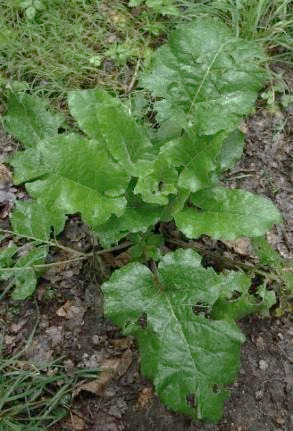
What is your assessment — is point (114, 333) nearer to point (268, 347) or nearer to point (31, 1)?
point (268, 347)

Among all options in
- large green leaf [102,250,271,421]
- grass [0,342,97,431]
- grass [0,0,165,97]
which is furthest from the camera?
grass [0,0,165,97]

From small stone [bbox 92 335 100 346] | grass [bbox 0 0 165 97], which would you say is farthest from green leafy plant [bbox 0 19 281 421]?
grass [bbox 0 0 165 97]

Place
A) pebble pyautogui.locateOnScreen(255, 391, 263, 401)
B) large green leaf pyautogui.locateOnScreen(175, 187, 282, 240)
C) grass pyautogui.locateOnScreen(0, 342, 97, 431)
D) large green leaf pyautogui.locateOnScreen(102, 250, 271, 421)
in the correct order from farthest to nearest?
1. pebble pyautogui.locateOnScreen(255, 391, 263, 401)
2. grass pyautogui.locateOnScreen(0, 342, 97, 431)
3. large green leaf pyautogui.locateOnScreen(175, 187, 282, 240)
4. large green leaf pyautogui.locateOnScreen(102, 250, 271, 421)

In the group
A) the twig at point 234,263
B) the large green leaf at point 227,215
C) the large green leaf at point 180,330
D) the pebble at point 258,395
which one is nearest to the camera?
the large green leaf at point 180,330

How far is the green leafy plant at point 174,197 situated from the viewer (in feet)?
5.80

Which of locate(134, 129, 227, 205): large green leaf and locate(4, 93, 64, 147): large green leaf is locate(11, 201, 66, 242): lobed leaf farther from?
locate(134, 129, 227, 205): large green leaf

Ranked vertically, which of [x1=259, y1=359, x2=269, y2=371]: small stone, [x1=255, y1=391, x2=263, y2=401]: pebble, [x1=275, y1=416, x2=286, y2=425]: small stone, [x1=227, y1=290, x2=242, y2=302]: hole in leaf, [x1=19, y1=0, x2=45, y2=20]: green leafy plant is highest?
[x1=19, y1=0, x2=45, y2=20]: green leafy plant

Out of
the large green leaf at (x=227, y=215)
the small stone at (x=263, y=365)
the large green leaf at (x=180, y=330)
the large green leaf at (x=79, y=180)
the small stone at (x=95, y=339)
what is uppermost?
the large green leaf at (x=79, y=180)

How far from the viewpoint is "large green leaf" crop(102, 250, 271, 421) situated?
1734 millimetres

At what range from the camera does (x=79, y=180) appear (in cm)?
185

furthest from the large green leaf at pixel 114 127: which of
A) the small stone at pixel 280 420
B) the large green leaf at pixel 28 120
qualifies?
the small stone at pixel 280 420

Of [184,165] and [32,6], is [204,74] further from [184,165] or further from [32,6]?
[32,6]

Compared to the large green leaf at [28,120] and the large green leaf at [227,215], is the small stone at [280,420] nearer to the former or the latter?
the large green leaf at [227,215]

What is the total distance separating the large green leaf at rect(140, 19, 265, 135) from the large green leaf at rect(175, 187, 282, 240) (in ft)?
1.08
